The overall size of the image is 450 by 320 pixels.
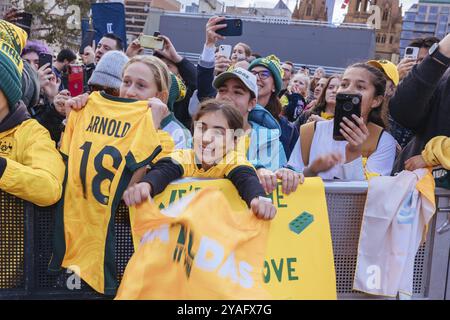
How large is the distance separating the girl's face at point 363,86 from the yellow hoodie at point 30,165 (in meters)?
1.93

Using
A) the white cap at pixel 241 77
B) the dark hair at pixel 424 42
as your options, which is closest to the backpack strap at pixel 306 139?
the white cap at pixel 241 77

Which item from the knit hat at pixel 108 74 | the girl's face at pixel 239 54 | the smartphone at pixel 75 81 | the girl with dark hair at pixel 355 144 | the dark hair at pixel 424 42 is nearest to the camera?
the girl with dark hair at pixel 355 144

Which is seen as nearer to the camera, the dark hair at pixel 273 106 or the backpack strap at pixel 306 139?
the backpack strap at pixel 306 139

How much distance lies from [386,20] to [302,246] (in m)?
99.6

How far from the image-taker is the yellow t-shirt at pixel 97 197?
2652 millimetres

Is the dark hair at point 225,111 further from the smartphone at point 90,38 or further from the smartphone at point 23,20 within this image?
the smartphone at point 90,38

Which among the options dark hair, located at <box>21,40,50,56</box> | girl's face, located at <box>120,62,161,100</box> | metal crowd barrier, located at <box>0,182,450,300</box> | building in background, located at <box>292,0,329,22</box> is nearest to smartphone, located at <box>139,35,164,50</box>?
dark hair, located at <box>21,40,50,56</box>

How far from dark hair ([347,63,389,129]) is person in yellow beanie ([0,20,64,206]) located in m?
2.08

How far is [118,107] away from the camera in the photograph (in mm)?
2811

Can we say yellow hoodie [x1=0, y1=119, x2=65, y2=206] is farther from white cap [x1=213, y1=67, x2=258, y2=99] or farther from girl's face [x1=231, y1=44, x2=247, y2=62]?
girl's face [x1=231, y1=44, x2=247, y2=62]

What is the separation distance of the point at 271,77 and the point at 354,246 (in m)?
1.93

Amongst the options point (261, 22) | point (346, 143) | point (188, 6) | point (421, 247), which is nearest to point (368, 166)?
point (346, 143)

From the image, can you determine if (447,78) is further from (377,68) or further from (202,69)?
(202,69)
